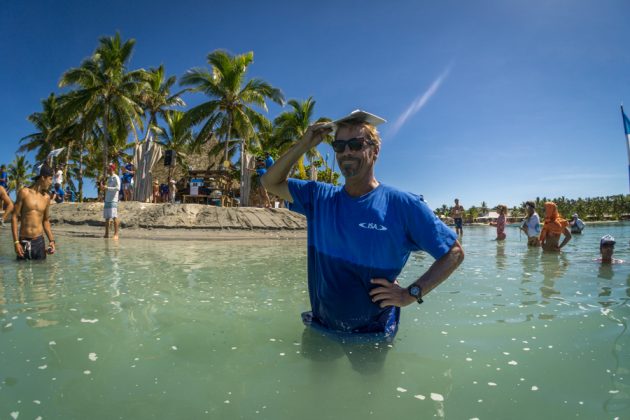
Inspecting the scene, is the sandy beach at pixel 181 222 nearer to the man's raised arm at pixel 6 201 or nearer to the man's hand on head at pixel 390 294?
the man's raised arm at pixel 6 201

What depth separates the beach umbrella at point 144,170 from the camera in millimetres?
17781

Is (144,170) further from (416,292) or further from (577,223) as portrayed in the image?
(577,223)

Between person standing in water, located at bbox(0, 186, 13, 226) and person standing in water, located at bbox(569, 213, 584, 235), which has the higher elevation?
person standing in water, located at bbox(0, 186, 13, 226)

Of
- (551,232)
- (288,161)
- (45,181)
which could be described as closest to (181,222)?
(45,181)

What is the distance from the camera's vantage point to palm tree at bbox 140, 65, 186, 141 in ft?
89.8

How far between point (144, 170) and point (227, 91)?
8.72 metres

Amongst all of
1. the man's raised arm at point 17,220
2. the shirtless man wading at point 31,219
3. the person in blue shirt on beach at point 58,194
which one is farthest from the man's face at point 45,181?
the person in blue shirt on beach at point 58,194

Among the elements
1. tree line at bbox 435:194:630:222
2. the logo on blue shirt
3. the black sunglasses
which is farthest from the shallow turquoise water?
tree line at bbox 435:194:630:222

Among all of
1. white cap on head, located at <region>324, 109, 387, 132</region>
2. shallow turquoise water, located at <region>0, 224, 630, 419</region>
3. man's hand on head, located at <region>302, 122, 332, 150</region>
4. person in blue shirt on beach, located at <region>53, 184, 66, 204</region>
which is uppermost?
person in blue shirt on beach, located at <region>53, 184, 66, 204</region>

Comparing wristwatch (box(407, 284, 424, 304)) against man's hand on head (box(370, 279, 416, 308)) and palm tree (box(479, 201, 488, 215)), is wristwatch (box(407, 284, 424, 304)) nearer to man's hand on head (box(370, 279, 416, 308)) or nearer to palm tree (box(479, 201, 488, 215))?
man's hand on head (box(370, 279, 416, 308))

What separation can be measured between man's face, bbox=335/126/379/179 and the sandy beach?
433 inches

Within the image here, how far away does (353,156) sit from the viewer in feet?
7.56

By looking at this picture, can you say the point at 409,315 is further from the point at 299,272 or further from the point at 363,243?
the point at 299,272

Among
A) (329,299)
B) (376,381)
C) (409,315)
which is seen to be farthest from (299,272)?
(376,381)
